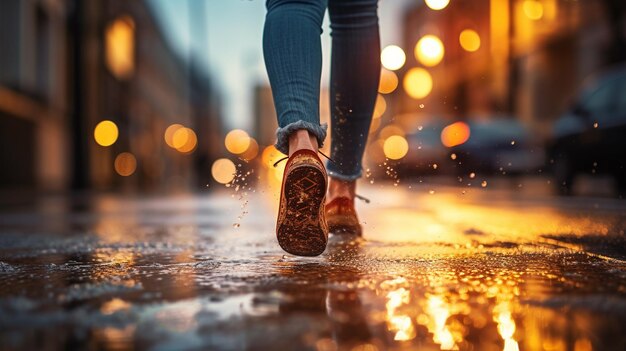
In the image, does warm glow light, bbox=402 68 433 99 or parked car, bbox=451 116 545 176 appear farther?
warm glow light, bbox=402 68 433 99

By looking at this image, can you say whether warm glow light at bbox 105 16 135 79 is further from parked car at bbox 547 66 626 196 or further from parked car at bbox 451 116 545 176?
parked car at bbox 547 66 626 196

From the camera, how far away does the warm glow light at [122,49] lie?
36719 millimetres

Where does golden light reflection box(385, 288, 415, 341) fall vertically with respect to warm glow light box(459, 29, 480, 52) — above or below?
below

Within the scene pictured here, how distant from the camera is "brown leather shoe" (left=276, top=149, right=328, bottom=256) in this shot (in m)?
2.41

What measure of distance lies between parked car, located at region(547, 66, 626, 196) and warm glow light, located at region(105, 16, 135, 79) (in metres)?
26.7

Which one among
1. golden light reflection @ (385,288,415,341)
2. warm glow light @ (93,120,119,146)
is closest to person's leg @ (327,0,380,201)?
golden light reflection @ (385,288,415,341)

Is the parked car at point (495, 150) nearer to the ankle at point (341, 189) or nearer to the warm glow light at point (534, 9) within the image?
the warm glow light at point (534, 9)

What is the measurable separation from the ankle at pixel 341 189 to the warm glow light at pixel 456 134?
47.4ft

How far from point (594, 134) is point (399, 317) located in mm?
8679

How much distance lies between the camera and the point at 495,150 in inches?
715

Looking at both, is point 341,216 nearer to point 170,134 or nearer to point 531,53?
point 531,53

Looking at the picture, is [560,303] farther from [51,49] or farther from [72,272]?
[51,49]

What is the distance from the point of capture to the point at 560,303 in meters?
1.71

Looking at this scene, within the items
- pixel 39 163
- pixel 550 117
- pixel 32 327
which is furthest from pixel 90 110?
pixel 32 327
